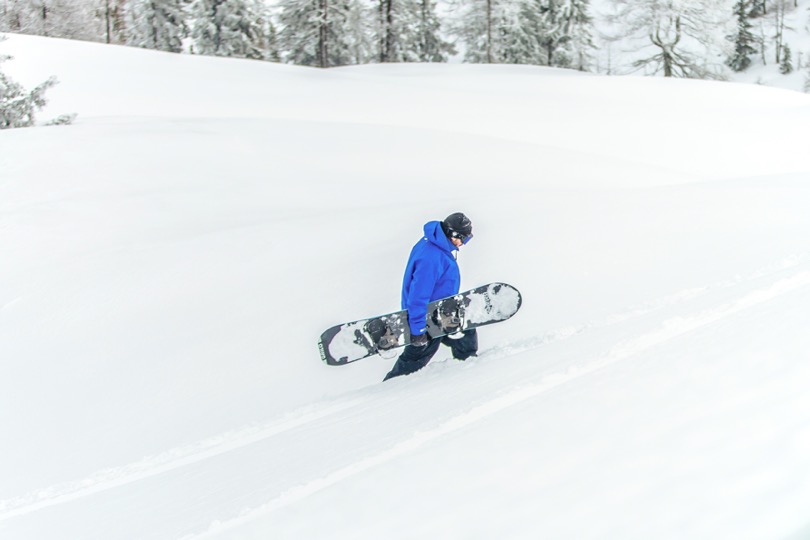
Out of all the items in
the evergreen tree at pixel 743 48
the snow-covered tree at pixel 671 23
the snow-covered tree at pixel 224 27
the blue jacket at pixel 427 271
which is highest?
the evergreen tree at pixel 743 48

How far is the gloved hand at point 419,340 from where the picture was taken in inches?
208

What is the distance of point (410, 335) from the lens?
17.6 feet

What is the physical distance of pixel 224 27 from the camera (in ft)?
104

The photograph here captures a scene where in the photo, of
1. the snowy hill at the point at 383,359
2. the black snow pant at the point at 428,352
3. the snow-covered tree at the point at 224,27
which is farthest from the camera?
the snow-covered tree at the point at 224,27

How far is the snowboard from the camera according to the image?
5.60 metres

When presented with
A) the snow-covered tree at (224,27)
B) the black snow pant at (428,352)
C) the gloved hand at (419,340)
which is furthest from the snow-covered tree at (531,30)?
the gloved hand at (419,340)

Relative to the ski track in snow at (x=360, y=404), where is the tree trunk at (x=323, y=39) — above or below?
above

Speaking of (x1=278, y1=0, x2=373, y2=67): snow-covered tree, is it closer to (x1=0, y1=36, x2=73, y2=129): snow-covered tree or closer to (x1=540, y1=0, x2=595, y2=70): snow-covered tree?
(x1=540, y1=0, x2=595, y2=70): snow-covered tree

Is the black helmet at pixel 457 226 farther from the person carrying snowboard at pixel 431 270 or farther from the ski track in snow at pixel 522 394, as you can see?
the ski track in snow at pixel 522 394

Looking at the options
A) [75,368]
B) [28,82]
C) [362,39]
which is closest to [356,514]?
[75,368]

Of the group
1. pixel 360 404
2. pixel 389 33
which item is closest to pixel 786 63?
pixel 389 33

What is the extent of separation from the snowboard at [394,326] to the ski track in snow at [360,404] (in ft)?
1.25

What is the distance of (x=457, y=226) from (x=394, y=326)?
1.24 m

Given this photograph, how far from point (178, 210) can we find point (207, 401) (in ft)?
14.8
